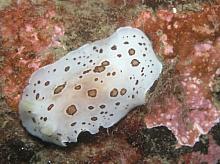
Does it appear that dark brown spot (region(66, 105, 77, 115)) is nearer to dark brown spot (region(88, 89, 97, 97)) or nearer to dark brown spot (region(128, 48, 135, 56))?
dark brown spot (region(88, 89, 97, 97))

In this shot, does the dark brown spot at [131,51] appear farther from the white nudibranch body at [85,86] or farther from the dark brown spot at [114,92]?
the dark brown spot at [114,92]

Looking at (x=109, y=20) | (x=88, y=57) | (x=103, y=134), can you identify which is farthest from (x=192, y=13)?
(x=103, y=134)

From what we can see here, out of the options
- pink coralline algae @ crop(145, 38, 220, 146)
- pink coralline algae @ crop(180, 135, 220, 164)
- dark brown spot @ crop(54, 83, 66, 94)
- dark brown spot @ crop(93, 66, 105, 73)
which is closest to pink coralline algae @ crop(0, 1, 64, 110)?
dark brown spot @ crop(54, 83, 66, 94)

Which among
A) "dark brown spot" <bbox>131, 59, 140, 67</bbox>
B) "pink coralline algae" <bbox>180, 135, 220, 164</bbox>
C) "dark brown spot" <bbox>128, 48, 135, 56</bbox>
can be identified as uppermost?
"dark brown spot" <bbox>128, 48, 135, 56</bbox>

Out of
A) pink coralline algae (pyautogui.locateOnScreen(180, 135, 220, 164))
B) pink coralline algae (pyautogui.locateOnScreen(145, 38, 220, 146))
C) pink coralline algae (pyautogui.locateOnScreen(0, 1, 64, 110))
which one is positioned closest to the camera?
Answer: pink coralline algae (pyautogui.locateOnScreen(0, 1, 64, 110))

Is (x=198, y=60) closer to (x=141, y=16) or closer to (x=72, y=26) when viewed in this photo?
(x=141, y=16)

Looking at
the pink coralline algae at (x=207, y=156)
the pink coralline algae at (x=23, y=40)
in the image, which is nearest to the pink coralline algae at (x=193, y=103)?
the pink coralline algae at (x=207, y=156)
